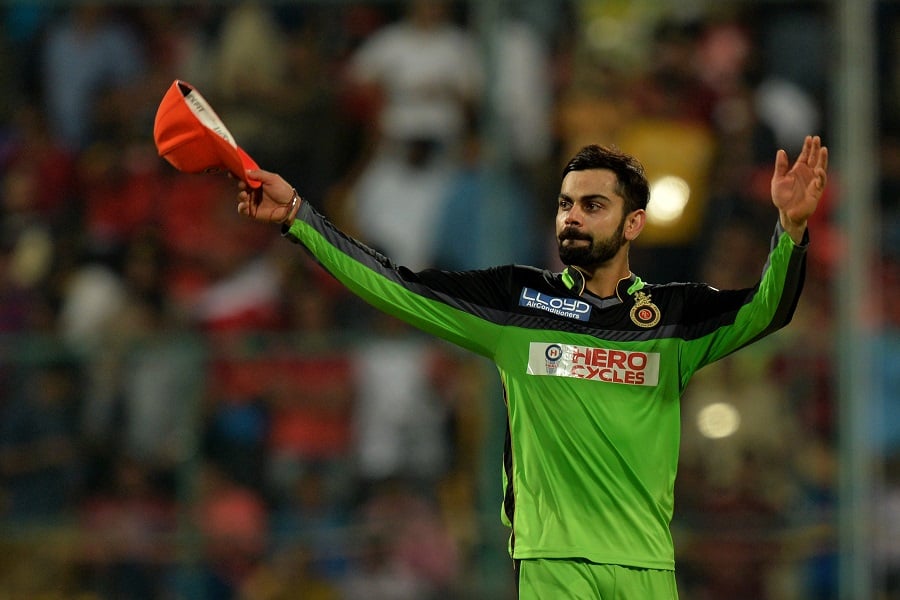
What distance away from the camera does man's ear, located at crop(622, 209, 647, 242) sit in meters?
5.54

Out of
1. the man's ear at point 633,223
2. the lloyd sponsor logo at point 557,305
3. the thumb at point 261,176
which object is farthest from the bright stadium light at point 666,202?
the thumb at point 261,176

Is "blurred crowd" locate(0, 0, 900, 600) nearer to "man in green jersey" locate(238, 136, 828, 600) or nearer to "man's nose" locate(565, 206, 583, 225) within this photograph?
"man in green jersey" locate(238, 136, 828, 600)

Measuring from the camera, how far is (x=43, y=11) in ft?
35.8

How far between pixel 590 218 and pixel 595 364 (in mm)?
497

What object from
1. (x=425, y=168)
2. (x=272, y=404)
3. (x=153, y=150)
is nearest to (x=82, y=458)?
(x=272, y=404)

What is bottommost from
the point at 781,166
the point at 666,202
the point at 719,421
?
the point at 719,421

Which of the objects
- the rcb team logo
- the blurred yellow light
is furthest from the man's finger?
the blurred yellow light

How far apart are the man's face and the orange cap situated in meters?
1.05

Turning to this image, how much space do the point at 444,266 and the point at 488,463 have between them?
1.31 meters

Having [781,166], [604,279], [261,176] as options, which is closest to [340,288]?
[604,279]

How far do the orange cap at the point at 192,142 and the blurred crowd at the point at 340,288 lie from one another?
4.61 metres

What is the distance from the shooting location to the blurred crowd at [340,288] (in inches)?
383

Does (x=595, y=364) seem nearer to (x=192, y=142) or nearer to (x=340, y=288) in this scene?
(x=192, y=142)

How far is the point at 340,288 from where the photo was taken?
10.2 meters
